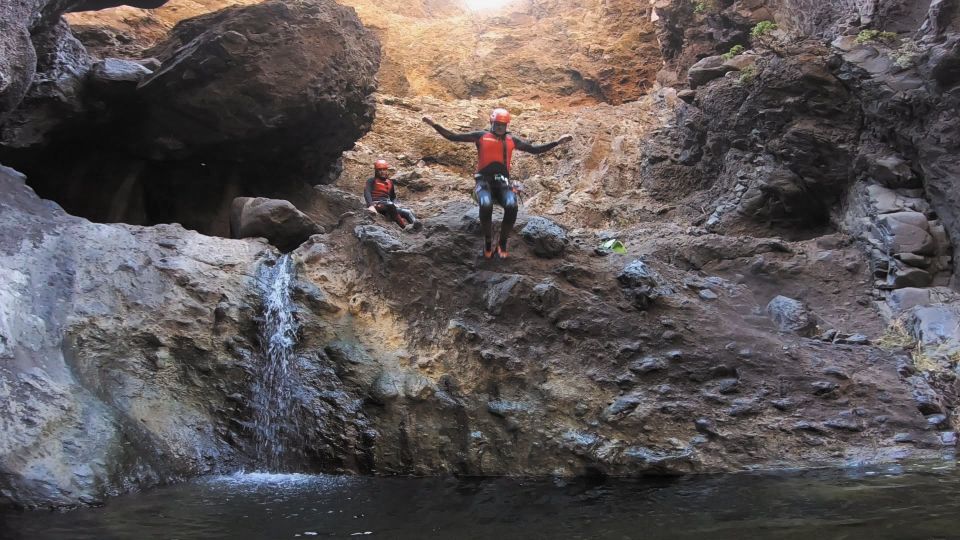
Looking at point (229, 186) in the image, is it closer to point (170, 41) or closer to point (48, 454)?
point (170, 41)

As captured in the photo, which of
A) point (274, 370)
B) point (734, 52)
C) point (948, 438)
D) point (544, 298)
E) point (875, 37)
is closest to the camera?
point (948, 438)

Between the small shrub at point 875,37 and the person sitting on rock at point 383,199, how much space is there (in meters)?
7.47

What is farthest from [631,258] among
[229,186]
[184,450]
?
[229,186]

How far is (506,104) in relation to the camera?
800 inches

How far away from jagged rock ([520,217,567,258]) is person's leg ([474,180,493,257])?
0.56 meters

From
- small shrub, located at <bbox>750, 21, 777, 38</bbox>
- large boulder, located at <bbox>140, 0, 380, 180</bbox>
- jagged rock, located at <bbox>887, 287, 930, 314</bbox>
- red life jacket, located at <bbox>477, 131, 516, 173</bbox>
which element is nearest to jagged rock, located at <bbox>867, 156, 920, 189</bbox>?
jagged rock, located at <bbox>887, 287, 930, 314</bbox>

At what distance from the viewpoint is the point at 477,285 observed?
313 inches

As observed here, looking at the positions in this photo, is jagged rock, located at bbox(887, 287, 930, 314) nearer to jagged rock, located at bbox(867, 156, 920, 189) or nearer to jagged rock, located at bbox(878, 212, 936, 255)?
jagged rock, located at bbox(878, 212, 936, 255)

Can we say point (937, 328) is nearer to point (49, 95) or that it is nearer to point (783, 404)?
point (783, 404)

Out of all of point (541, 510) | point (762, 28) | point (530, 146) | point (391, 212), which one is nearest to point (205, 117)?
point (391, 212)

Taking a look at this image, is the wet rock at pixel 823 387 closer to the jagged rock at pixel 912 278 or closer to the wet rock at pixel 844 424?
the wet rock at pixel 844 424

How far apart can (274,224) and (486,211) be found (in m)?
3.28

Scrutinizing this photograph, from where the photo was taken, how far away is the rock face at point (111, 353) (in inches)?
204

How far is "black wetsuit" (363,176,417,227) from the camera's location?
397 inches
